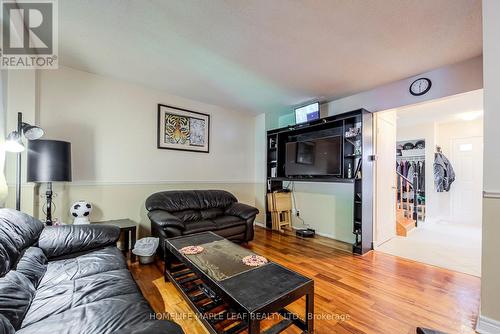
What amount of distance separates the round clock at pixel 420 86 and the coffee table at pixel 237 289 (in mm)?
2886

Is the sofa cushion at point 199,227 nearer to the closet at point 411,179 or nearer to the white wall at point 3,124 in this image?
the white wall at point 3,124

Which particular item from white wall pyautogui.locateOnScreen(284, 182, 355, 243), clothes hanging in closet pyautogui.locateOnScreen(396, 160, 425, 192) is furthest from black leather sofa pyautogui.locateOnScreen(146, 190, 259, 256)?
clothes hanging in closet pyautogui.locateOnScreen(396, 160, 425, 192)

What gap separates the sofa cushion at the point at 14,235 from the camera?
1294 millimetres

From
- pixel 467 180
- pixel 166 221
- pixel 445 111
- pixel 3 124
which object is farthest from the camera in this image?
pixel 467 180

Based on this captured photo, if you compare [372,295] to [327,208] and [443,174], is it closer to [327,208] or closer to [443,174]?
[327,208]

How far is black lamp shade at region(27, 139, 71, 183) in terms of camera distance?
2.17 m

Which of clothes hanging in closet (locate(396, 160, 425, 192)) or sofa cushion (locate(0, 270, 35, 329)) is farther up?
clothes hanging in closet (locate(396, 160, 425, 192))

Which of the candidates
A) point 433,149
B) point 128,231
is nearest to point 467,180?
point 433,149

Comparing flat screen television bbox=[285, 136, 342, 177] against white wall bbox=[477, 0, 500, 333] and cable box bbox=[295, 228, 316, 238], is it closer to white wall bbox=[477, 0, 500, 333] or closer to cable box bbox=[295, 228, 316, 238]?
cable box bbox=[295, 228, 316, 238]

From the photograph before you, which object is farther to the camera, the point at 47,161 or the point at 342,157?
the point at 342,157

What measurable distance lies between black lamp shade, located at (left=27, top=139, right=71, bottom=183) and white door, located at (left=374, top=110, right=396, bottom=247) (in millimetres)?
4125

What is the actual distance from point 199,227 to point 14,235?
1.72 metres

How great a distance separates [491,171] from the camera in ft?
4.92

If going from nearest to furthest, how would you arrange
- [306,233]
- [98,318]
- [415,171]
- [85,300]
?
[98,318] < [85,300] < [306,233] < [415,171]
